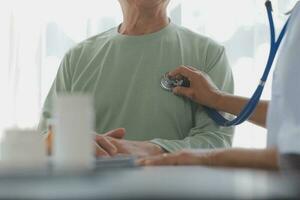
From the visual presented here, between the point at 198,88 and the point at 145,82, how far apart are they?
0.55 ft

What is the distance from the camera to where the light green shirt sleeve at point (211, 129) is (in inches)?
65.5

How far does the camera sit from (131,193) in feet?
2.04

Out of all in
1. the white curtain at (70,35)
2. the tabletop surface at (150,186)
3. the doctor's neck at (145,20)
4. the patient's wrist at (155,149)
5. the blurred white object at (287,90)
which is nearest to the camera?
the tabletop surface at (150,186)

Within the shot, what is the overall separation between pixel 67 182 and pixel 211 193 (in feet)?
0.62

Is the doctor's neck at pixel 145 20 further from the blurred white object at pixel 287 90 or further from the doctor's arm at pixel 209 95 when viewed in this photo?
the blurred white object at pixel 287 90

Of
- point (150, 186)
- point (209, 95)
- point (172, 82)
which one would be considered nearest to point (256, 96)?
point (209, 95)

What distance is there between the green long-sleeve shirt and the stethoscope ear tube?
0.02 meters

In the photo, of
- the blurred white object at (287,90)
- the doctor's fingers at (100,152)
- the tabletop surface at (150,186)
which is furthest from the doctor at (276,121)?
the doctor's fingers at (100,152)

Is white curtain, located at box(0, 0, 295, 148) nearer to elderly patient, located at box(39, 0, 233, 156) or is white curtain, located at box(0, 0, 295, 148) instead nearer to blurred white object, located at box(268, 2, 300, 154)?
elderly patient, located at box(39, 0, 233, 156)

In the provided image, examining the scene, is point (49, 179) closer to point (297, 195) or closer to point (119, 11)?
point (297, 195)

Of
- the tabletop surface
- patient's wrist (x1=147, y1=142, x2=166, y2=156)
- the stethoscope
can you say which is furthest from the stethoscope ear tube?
the tabletop surface

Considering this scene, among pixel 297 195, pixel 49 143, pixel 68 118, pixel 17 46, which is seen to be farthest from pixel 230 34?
pixel 297 195

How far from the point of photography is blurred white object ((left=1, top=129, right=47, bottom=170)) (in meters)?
0.86

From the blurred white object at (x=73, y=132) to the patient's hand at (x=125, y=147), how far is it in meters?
0.62
